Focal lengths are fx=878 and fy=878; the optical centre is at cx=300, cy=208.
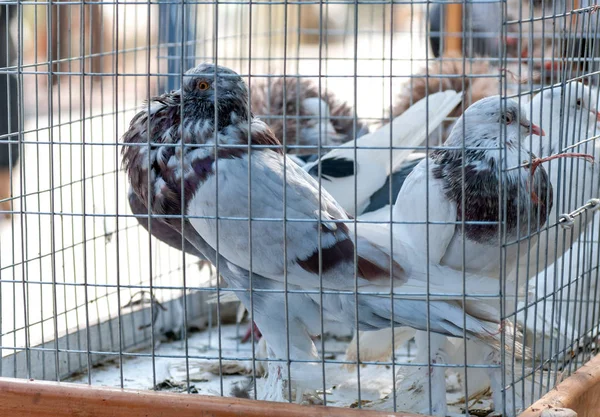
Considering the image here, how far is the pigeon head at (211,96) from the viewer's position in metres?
2.12

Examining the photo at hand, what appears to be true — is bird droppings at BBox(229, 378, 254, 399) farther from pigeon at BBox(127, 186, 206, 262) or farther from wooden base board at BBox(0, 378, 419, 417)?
wooden base board at BBox(0, 378, 419, 417)

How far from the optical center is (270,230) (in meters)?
2.07

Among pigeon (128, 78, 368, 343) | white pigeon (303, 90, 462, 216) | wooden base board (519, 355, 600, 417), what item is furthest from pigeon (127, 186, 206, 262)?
wooden base board (519, 355, 600, 417)

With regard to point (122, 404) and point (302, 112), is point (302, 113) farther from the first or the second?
point (122, 404)

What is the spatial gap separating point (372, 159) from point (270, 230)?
973 millimetres

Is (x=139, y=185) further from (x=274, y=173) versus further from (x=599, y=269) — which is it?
(x=599, y=269)

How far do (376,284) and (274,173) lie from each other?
0.36 meters

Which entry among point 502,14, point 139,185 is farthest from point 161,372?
point 502,14

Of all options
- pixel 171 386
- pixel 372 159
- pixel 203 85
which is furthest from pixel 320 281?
pixel 372 159

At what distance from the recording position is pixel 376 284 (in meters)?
2.08

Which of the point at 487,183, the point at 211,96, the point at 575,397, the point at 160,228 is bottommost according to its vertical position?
the point at 575,397

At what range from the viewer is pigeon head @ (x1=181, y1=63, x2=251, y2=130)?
212cm

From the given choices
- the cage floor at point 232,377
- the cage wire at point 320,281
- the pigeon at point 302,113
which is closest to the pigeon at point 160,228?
the cage wire at point 320,281

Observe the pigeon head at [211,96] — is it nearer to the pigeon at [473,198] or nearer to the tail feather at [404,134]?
the pigeon at [473,198]
